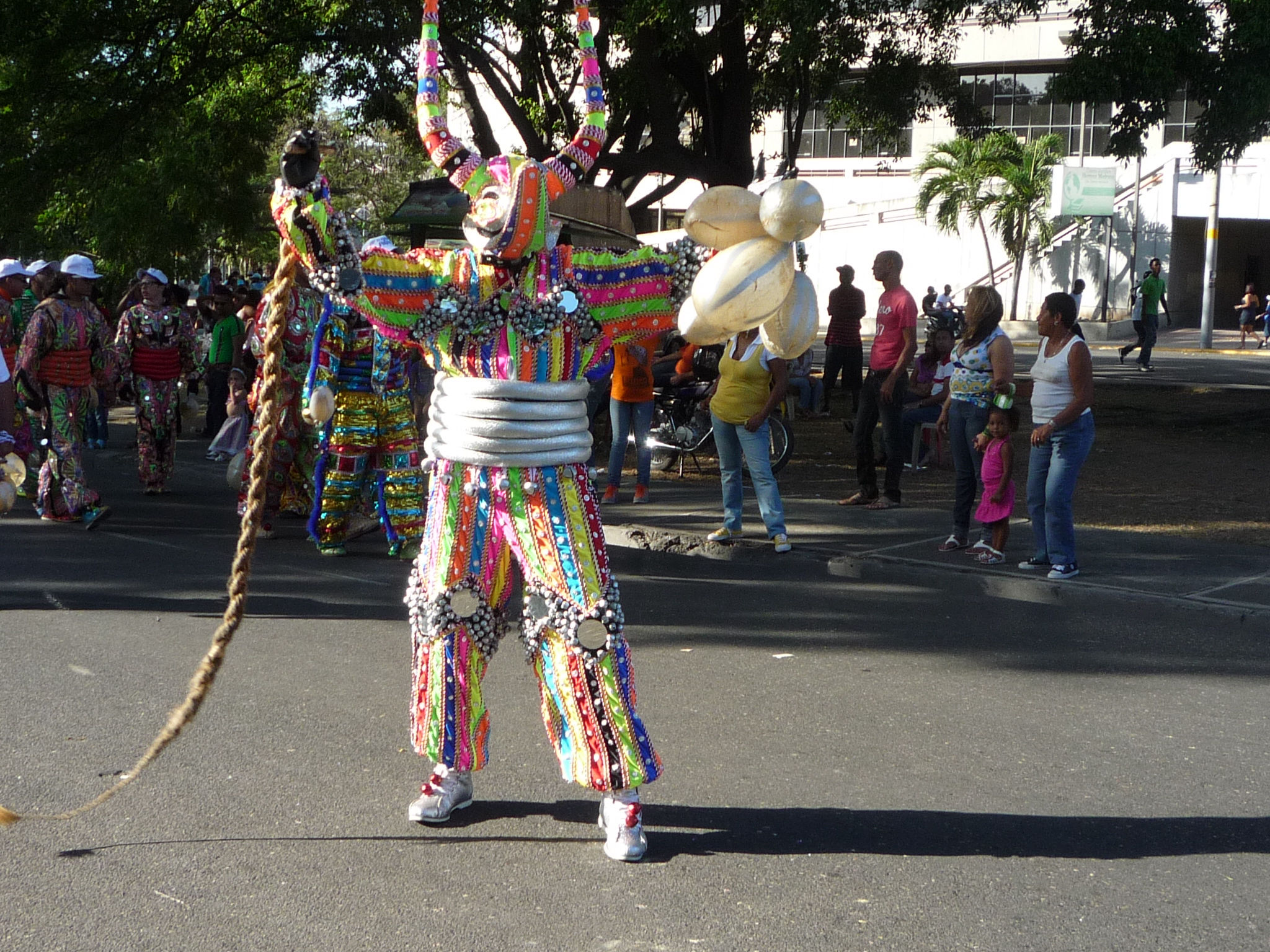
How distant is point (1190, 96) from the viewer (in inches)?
517

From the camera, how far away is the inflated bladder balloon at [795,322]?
407 cm

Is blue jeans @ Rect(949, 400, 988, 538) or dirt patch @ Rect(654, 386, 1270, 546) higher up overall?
blue jeans @ Rect(949, 400, 988, 538)

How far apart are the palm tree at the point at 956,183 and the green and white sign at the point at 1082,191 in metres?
3.66

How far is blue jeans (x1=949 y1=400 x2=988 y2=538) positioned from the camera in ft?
27.5

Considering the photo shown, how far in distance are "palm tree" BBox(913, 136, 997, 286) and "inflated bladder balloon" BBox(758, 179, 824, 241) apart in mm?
33316

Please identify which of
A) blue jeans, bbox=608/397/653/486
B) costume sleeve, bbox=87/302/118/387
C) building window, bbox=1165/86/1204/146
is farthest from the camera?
building window, bbox=1165/86/1204/146

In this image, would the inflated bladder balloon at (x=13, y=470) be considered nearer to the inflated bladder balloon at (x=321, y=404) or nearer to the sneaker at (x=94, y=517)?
the inflated bladder balloon at (x=321, y=404)

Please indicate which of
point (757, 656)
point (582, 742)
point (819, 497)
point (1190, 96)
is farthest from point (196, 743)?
point (1190, 96)

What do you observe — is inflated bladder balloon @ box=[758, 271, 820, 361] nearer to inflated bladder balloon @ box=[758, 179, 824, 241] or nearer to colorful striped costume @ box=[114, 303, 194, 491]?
inflated bladder balloon @ box=[758, 179, 824, 241]

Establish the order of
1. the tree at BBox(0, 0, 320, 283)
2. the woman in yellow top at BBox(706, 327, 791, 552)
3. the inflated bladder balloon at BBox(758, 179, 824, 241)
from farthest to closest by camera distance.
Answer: the tree at BBox(0, 0, 320, 283) → the woman in yellow top at BBox(706, 327, 791, 552) → the inflated bladder balloon at BBox(758, 179, 824, 241)

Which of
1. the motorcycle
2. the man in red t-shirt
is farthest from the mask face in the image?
the motorcycle

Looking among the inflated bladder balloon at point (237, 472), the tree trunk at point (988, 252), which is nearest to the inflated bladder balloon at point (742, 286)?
the inflated bladder balloon at point (237, 472)

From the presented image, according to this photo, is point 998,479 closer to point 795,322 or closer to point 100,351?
point 795,322

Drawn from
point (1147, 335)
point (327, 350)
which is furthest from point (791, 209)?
point (1147, 335)
